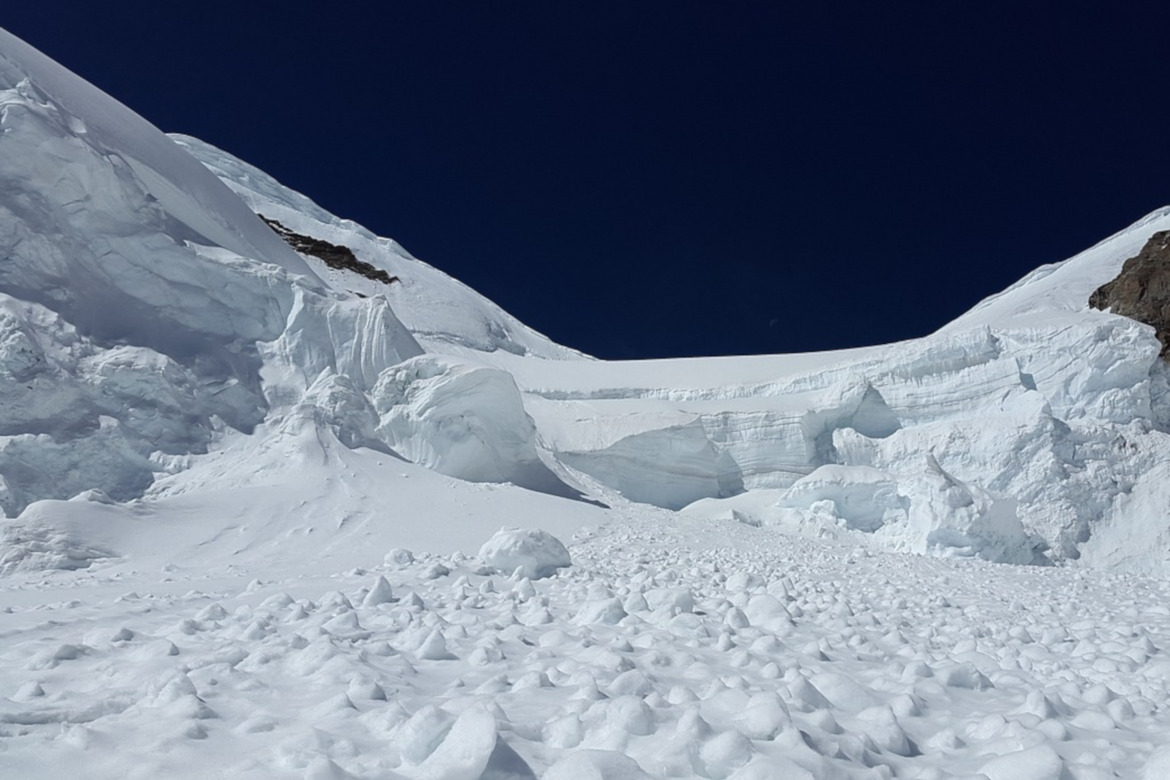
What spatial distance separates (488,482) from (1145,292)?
2364 centimetres

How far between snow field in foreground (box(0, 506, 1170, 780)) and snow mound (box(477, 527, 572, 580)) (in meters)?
0.68

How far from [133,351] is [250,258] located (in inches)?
186

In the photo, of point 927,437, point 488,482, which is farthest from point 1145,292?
point 488,482

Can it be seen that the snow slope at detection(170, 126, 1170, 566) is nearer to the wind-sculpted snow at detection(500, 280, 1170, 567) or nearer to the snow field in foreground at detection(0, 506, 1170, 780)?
the wind-sculpted snow at detection(500, 280, 1170, 567)

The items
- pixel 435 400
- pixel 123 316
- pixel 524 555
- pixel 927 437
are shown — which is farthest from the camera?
pixel 927 437

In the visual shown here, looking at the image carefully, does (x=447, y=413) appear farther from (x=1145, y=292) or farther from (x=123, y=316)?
(x=1145, y=292)

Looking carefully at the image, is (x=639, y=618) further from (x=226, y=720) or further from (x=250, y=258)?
(x=250, y=258)

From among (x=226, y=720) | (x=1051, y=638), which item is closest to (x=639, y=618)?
(x=226, y=720)

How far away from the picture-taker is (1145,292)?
25.8m

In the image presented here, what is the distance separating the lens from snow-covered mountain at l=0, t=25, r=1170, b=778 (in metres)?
2.81

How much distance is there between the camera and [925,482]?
679 inches

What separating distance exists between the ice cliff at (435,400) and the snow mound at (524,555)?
454 centimetres

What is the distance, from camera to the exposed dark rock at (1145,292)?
2466 cm

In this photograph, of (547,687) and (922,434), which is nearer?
(547,687)
